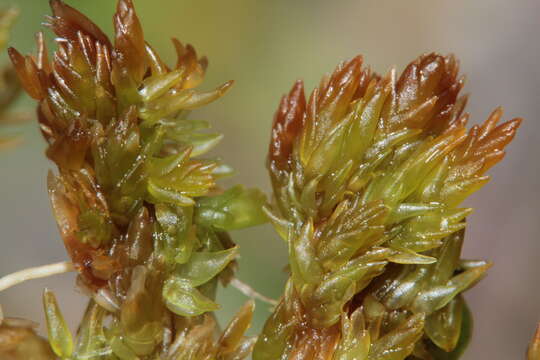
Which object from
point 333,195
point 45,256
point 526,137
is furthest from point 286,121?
point 526,137

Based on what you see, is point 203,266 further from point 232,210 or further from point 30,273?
point 30,273

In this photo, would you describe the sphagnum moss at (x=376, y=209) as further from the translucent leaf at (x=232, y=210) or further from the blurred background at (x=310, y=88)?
the blurred background at (x=310, y=88)

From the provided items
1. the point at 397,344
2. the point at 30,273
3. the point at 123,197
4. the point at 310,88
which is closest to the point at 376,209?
the point at 397,344

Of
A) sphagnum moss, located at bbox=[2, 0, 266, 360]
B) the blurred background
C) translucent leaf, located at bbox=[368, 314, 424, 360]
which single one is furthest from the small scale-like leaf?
the blurred background

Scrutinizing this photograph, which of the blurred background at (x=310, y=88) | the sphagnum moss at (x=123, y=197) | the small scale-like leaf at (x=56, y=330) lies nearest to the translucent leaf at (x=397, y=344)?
the sphagnum moss at (x=123, y=197)

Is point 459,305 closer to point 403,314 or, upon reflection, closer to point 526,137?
point 403,314
